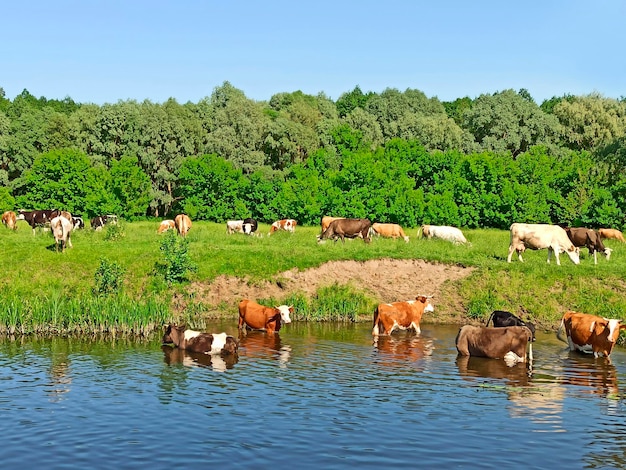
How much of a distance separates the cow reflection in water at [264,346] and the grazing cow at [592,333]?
9381 mm

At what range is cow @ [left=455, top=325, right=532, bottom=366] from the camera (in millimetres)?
20922

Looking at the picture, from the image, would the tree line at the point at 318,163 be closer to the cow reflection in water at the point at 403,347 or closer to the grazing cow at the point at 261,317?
the cow reflection in water at the point at 403,347

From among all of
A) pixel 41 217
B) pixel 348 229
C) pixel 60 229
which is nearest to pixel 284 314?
pixel 60 229

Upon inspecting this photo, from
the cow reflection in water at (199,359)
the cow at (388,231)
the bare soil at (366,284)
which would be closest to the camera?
the cow reflection in water at (199,359)

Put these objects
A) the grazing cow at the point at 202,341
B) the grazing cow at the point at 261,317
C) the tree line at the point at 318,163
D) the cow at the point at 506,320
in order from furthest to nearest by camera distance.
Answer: the tree line at the point at 318,163
the grazing cow at the point at 261,317
the cow at the point at 506,320
the grazing cow at the point at 202,341

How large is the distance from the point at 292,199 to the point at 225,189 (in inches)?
307

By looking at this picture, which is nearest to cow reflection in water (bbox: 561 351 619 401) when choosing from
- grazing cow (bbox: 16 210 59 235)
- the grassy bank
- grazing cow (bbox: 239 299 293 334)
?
the grassy bank

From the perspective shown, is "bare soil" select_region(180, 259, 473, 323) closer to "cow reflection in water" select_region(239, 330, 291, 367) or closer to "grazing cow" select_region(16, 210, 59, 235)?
"cow reflection in water" select_region(239, 330, 291, 367)

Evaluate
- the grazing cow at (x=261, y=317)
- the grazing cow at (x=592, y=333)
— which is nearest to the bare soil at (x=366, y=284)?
the grazing cow at (x=261, y=317)

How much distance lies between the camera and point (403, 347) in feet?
76.0

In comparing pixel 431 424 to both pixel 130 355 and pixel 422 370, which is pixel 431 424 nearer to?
pixel 422 370

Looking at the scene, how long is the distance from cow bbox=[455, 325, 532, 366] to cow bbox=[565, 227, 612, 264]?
62.0 feet

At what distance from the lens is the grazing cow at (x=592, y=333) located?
21953mm

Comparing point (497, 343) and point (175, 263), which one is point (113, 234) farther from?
point (497, 343)
